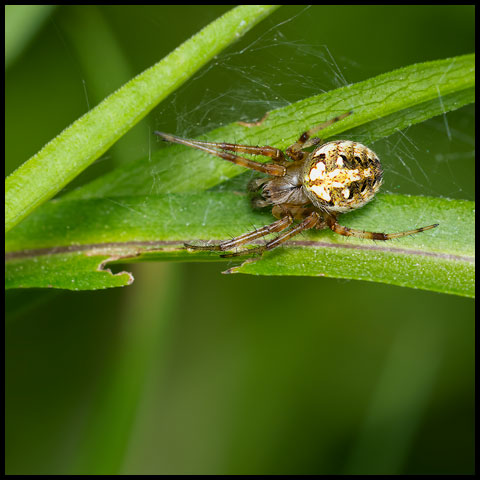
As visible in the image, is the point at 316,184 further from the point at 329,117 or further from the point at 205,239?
the point at 205,239

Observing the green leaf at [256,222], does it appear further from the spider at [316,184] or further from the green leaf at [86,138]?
the green leaf at [86,138]

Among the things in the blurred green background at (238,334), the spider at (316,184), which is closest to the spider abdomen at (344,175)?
the spider at (316,184)

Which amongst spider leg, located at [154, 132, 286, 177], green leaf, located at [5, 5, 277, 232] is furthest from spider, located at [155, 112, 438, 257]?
green leaf, located at [5, 5, 277, 232]

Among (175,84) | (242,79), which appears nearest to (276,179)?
(242,79)

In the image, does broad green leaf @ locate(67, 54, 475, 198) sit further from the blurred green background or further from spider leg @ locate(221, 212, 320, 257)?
the blurred green background

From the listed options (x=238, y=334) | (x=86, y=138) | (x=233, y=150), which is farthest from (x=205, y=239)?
(x=238, y=334)

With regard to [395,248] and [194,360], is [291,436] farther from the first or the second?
[395,248]
